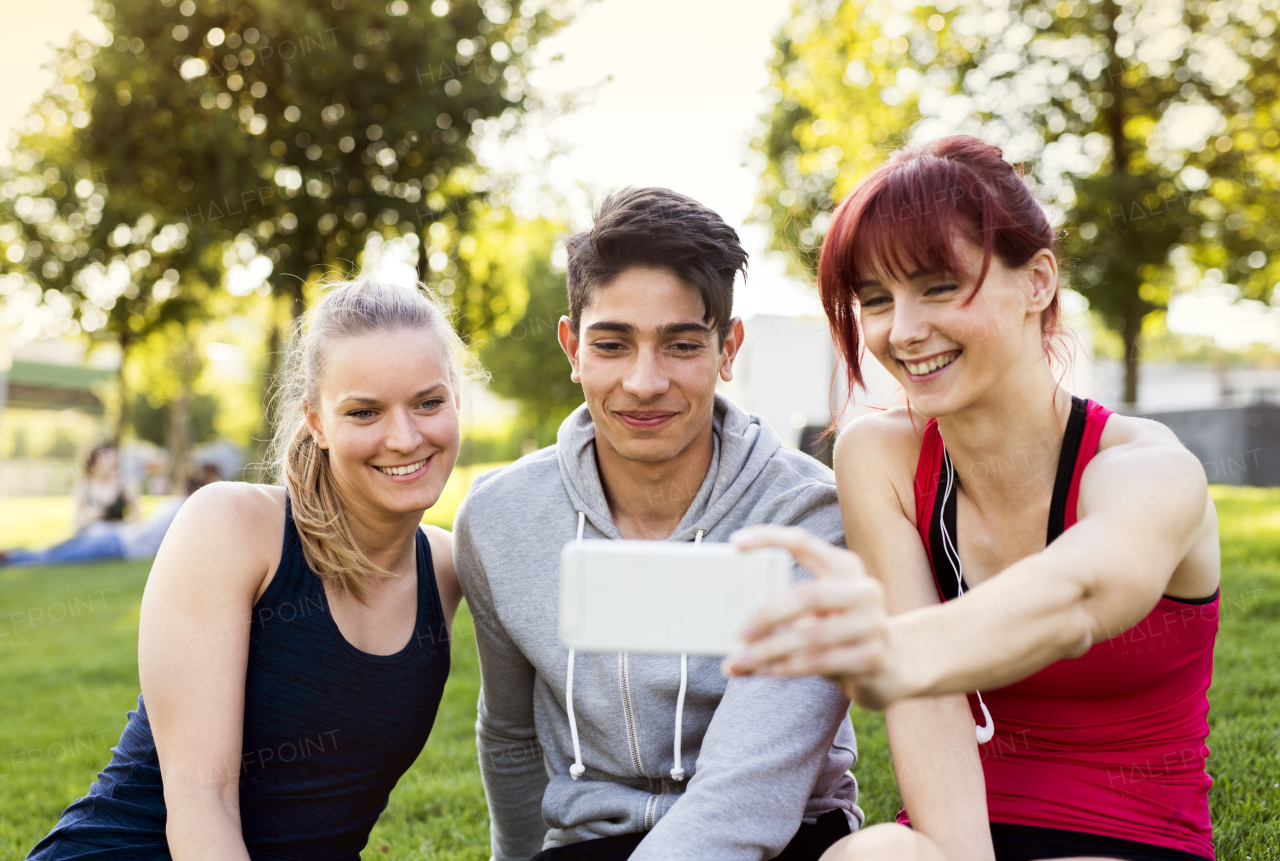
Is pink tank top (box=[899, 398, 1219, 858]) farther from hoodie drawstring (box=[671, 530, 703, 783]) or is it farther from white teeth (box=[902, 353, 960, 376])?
hoodie drawstring (box=[671, 530, 703, 783])

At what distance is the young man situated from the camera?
102 inches

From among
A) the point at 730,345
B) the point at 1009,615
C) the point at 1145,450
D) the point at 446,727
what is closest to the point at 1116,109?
the point at 446,727

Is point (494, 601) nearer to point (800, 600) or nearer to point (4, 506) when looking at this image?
point (800, 600)

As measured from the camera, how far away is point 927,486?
2.40m

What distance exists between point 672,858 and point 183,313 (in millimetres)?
16949

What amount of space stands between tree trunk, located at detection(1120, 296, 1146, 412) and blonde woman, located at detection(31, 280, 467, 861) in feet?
43.6

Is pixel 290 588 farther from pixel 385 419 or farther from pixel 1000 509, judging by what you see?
pixel 1000 509

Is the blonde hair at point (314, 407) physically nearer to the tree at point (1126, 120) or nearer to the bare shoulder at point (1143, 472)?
the bare shoulder at point (1143, 472)

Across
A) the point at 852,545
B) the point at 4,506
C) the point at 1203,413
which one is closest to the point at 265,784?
the point at 852,545

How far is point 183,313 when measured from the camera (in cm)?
1670

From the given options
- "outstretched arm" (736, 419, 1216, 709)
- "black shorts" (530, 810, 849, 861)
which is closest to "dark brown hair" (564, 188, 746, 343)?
"outstretched arm" (736, 419, 1216, 709)

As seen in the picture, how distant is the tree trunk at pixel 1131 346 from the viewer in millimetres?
14289

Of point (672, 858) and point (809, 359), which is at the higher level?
point (809, 359)

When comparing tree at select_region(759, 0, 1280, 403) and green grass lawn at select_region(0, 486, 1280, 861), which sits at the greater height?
tree at select_region(759, 0, 1280, 403)
